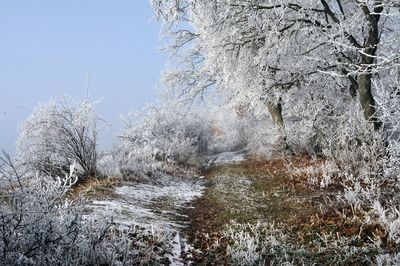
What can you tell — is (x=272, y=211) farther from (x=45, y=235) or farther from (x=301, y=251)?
(x=45, y=235)

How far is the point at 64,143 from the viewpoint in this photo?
10.6 metres

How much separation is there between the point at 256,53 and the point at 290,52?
1114mm

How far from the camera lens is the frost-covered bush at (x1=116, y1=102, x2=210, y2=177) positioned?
1570 cm

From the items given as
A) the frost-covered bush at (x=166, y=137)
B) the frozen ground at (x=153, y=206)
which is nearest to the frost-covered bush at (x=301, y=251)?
the frozen ground at (x=153, y=206)

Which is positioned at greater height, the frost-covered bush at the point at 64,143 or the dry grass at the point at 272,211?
the frost-covered bush at the point at 64,143

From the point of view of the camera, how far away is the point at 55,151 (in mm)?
10570

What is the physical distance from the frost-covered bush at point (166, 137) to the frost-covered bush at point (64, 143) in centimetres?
187

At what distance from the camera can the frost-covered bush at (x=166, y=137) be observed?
15703 millimetres

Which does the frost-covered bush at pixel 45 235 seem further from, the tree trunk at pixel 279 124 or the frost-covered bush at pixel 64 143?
the tree trunk at pixel 279 124

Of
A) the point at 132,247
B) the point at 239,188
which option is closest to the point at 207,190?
the point at 239,188

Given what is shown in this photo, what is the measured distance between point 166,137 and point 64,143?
1162cm

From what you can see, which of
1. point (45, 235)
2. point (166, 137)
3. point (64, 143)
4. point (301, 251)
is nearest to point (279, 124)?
point (166, 137)

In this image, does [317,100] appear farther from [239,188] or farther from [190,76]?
[190,76]

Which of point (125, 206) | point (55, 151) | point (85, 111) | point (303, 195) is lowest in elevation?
point (303, 195)
